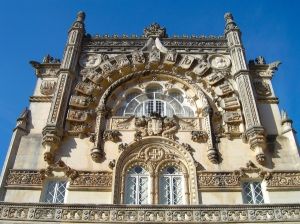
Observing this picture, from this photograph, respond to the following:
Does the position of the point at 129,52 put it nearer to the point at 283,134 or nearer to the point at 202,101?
the point at 202,101

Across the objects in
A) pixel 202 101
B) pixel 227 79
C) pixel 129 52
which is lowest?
pixel 202 101

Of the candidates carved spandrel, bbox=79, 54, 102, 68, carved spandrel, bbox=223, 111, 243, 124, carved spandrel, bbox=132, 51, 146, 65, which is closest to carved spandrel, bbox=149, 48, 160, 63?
carved spandrel, bbox=132, 51, 146, 65

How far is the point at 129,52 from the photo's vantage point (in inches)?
893

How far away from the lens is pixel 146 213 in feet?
47.3

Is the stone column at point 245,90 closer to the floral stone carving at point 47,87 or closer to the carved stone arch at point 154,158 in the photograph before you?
the carved stone arch at point 154,158

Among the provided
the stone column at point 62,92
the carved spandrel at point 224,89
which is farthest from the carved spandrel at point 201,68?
the stone column at point 62,92

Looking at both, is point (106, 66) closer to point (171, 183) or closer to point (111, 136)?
point (111, 136)

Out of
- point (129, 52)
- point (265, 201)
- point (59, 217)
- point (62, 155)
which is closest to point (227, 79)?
point (129, 52)

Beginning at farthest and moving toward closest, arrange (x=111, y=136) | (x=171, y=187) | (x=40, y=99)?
(x=40, y=99)
(x=111, y=136)
(x=171, y=187)

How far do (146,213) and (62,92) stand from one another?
8176mm

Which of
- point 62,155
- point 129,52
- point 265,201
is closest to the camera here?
point 265,201

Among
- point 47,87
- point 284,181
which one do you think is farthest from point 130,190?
point 47,87

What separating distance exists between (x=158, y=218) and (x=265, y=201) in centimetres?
485

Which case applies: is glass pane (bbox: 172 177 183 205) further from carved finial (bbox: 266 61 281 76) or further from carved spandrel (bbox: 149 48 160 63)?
carved finial (bbox: 266 61 281 76)
